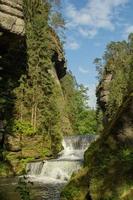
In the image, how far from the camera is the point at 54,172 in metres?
28.6

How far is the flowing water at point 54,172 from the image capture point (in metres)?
19.7

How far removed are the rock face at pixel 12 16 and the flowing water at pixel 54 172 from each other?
9.83 m

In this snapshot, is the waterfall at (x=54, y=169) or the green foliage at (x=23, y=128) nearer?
the waterfall at (x=54, y=169)

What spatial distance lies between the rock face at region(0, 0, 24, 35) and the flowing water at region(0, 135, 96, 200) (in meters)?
9.83

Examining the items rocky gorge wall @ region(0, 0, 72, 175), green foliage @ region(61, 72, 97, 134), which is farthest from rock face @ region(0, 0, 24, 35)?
green foliage @ region(61, 72, 97, 134)

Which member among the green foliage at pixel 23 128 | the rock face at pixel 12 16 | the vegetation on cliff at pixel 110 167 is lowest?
the vegetation on cliff at pixel 110 167

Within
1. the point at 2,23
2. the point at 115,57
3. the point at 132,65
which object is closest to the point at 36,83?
the point at 2,23

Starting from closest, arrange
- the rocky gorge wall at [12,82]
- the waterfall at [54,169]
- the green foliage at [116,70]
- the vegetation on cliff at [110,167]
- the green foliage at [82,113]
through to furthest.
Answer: the vegetation on cliff at [110,167]
the waterfall at [54,169]
the rocky gorge wall at [12,82]
the green foliage at [116,70]
the green foliage at [82,113]

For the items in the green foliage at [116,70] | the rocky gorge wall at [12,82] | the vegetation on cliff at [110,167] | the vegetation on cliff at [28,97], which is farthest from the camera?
the green foliage at [116,70]

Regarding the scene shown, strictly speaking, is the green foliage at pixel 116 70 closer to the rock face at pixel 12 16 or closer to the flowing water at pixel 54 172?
the flowing water at pixel 54 172

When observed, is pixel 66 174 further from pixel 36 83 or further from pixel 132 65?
pixel 132 65

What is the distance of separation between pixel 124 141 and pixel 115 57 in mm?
65570

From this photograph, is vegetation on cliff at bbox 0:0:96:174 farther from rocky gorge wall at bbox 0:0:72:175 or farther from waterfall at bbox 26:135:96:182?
waterfall at bbox 26:135:96:182

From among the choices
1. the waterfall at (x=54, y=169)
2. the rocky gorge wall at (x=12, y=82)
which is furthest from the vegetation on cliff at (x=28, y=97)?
the waterfall at (x=54, y=169)
